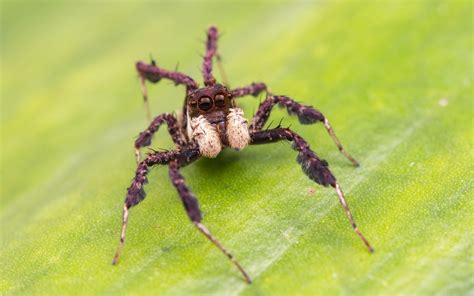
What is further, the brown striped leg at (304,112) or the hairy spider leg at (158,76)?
the hairy spider leg at (158,76)

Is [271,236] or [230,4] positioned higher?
[230,4]

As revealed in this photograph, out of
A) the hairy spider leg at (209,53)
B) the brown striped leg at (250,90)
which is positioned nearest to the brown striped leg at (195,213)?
the hairy spider leg at (209,53)

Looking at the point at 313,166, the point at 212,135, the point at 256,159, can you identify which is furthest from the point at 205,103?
the point at 313,166

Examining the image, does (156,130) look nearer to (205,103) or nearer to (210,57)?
(205,103)

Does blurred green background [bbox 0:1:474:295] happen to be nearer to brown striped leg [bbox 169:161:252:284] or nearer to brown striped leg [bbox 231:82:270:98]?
brown striped leg [bbox 169:161:252:284]

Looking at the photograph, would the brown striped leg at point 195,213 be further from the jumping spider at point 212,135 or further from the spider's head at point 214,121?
the spider's head at point 214,121

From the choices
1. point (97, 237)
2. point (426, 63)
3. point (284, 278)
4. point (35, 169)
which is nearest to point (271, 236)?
point (284, 278)

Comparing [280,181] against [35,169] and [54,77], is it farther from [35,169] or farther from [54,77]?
[54,77]
